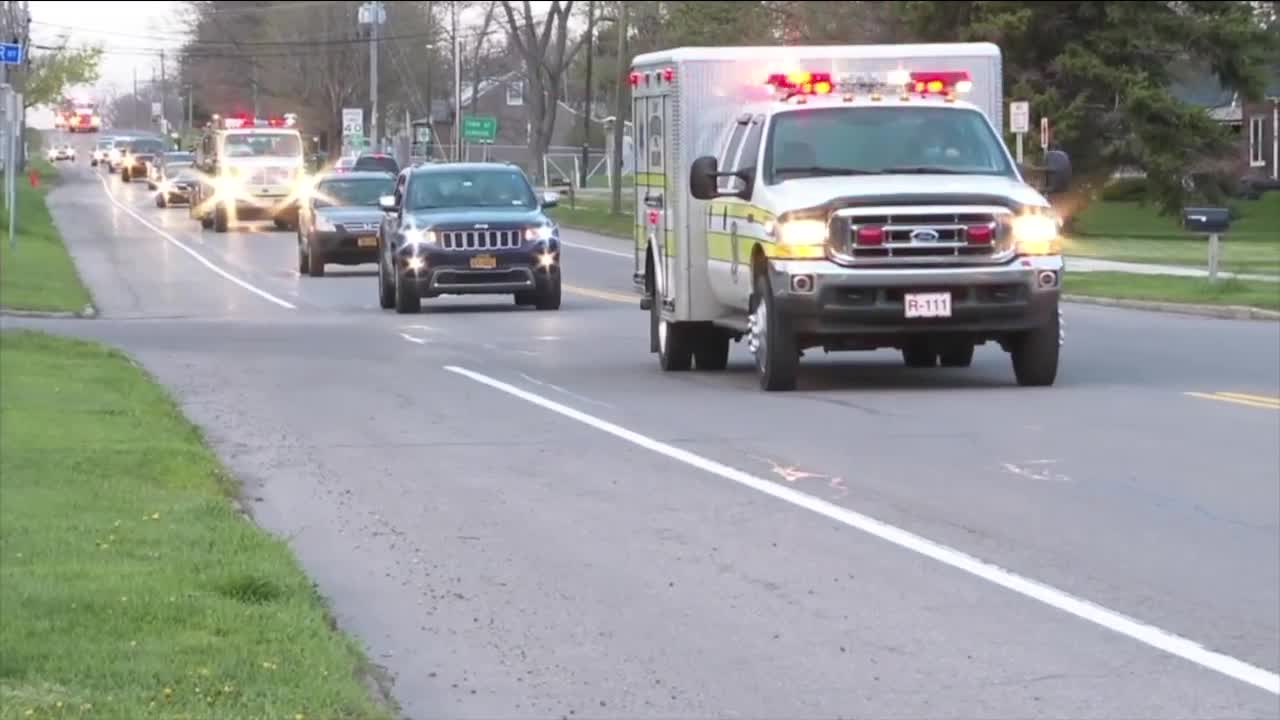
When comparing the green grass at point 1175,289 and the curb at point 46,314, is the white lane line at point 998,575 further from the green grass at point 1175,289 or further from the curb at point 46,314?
the curb at point 46,314

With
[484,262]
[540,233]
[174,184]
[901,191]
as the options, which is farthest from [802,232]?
[174,184]

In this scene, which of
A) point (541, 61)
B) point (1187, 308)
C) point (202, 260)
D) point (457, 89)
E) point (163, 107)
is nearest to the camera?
point (1187, 308)

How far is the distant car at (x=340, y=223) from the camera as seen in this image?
1565 inches

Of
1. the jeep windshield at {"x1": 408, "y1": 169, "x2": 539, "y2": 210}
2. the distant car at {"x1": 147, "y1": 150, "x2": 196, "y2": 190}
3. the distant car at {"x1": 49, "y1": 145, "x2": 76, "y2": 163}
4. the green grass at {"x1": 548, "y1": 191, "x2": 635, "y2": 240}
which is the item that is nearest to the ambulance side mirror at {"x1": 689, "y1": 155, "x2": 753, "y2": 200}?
the jeep windshield at {"x1": 408, "y1": 169, "x2": 539, "y2": 210}

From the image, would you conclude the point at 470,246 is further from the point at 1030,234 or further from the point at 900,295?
the point at 1030,234

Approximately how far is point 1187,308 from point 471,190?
8802 mm

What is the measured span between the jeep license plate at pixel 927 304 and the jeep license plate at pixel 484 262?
12686mm

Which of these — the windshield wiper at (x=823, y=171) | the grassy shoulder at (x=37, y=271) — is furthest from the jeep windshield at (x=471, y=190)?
the windshield wiper at (x=823, y=171)

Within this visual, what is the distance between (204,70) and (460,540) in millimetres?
119156

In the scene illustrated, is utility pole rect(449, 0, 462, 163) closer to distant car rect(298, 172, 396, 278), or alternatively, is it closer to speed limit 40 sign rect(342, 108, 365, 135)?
speed limit 40 sign rect(342, 108, 365, 135)

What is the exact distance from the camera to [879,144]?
17328 millimetres

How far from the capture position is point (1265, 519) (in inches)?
430

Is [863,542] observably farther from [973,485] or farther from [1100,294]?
[1100,294]

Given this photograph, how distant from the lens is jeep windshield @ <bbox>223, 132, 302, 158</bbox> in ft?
201
